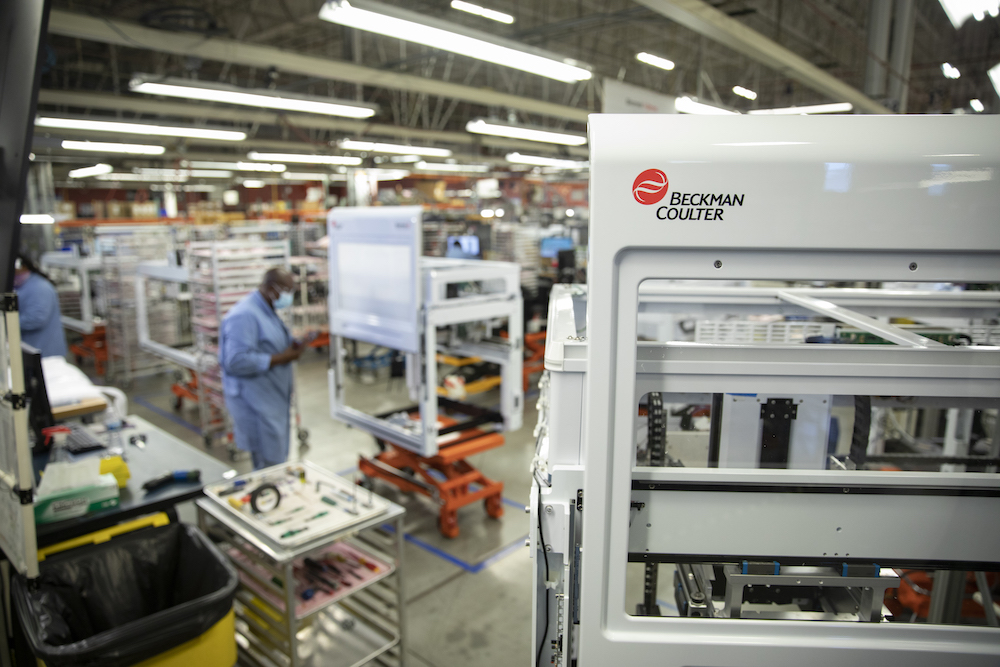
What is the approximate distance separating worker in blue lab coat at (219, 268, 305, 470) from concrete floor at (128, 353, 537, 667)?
0.98 m

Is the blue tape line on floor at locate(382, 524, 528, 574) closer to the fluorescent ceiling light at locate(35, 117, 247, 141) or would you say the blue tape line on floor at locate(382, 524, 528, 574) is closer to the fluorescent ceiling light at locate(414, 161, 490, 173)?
the fluorescent ceiling light at locate(35, 117, 247, 141)

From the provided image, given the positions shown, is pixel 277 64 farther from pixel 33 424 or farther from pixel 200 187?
pixel 200 187

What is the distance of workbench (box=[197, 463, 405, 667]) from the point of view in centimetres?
274

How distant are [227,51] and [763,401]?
6492 millimetres

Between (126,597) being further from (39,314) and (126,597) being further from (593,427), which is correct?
(39,314)

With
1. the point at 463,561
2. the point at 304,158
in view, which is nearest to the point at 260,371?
the point at 463,561

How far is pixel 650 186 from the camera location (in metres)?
1.17

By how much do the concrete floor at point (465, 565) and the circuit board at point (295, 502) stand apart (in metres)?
0.97

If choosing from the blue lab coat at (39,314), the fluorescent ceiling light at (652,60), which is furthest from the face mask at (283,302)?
the fluorescent ceiling light at (652,60)

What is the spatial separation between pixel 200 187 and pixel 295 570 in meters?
22.5

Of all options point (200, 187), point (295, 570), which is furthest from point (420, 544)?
point (200, 187)

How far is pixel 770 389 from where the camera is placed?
1.42 metres

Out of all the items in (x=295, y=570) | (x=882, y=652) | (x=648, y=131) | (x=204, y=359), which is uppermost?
(x=648, y=131)

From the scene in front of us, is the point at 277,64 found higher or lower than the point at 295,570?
higher
